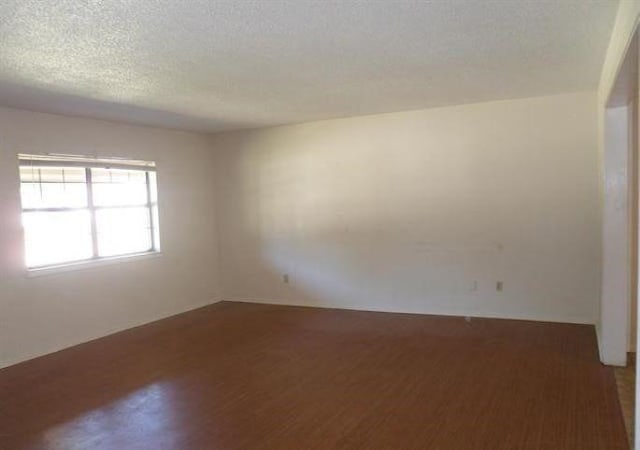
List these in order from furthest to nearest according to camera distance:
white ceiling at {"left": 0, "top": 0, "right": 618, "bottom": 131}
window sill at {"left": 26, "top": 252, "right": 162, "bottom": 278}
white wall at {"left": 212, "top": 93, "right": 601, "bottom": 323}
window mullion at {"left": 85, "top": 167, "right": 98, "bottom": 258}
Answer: window mullion at {"left": 85, "top": 167, "right": 98, "bottom": 258}
white wall at {"left": 212, "top": 93, "right": 601, "bottom": 323}
window sill at {"left": 26, "top": 252, "right": 162, "bottom": 278}
white ceiling at {"left": 0, "top": 0, "right": 618, "bottom": 131}

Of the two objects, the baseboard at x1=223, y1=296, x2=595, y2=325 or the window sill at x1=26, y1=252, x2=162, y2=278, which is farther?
the baseboard at x1=223, y1=296, x2=595, y2=325

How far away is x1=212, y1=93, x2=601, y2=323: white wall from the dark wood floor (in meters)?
0.54

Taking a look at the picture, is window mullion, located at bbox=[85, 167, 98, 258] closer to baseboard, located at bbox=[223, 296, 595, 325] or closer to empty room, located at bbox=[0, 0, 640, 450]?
empty room, located at bbox=[0, 0, 640, 450]

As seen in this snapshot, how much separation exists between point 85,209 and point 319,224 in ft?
8.80

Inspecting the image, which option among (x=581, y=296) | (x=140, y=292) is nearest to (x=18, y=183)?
(x=140, y=292)

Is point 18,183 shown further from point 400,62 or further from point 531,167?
point 531,167

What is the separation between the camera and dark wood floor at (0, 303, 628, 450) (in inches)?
114

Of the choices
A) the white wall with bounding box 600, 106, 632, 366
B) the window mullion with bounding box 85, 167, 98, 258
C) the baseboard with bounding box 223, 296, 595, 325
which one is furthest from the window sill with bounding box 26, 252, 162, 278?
the white wall with bounding box 600, 106, 632, 366

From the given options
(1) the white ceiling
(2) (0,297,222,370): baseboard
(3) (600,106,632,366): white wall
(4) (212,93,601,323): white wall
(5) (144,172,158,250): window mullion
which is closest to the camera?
(1) the white ceiling

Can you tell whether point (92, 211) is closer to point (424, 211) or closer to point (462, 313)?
→ point (424, 211)

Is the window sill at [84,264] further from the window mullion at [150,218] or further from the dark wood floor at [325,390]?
the dark wood floor at [325,390]

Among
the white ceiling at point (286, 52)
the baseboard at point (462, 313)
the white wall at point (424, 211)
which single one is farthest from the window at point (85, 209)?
the baseboard at point (462, 313)

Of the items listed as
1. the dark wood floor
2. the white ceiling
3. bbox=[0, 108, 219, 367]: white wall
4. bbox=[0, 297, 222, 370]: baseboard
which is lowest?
the dark wood floor

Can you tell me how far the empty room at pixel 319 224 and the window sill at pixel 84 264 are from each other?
0.03 meters
